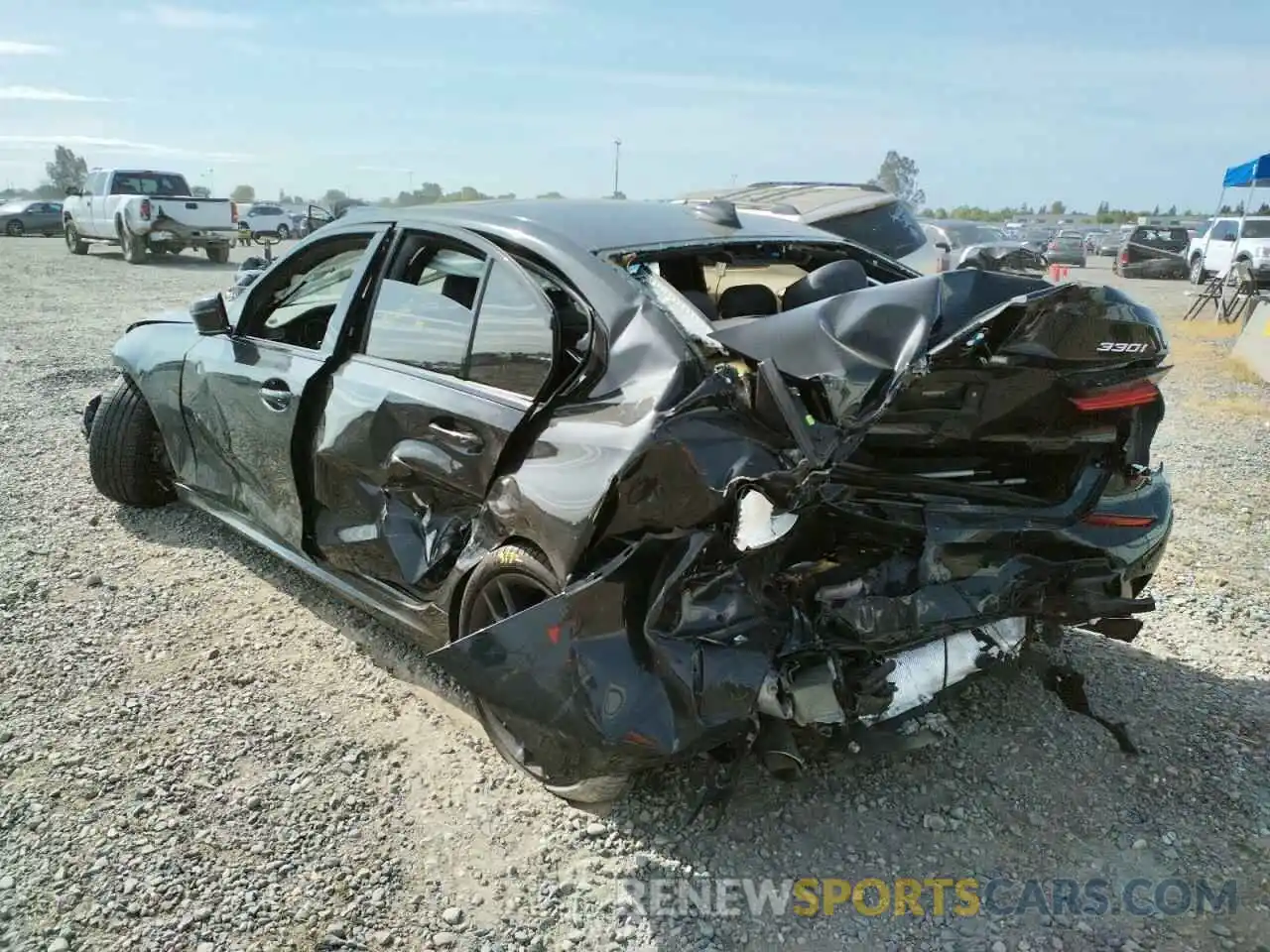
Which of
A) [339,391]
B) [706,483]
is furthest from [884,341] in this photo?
[339,391]

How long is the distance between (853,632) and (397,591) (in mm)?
1573

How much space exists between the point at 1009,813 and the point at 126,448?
4.29m

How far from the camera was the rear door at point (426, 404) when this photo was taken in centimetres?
270

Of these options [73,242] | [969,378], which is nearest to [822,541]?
[969,378]

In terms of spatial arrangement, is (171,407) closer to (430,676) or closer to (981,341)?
(430,676)

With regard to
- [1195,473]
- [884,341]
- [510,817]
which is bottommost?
[510,817]

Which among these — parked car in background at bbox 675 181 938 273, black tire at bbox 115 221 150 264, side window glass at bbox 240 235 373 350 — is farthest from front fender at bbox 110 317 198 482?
black tire at bbox 115 221 150 264

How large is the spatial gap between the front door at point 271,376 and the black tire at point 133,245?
19285 mm

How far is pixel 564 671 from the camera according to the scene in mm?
2213

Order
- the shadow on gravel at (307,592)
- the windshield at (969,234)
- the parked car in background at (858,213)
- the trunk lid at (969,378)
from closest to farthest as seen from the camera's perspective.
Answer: the trunk lid at (969,378), the shadow on gravel at (307,592), the parked car in background at (858,213), the windshield at (969,234)

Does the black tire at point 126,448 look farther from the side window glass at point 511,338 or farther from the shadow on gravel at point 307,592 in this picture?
the side window glass at point 511,338

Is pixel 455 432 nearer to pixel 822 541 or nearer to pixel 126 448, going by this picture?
pixel 822 541

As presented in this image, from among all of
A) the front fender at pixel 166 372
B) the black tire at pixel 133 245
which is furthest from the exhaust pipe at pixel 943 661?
the black tire at pixel 133 245

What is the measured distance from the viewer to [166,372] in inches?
168
